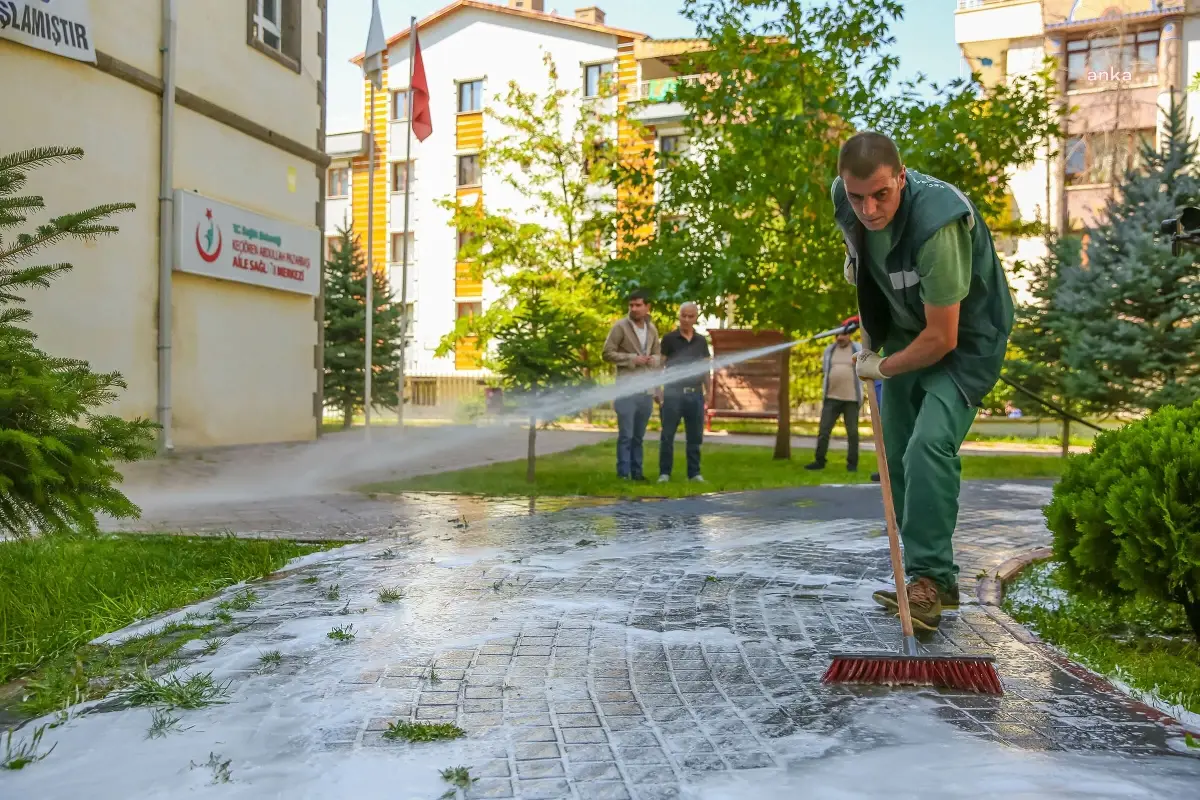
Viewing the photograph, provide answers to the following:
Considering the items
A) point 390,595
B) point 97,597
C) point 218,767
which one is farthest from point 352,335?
point 218,767

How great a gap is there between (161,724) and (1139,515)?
11.4ft

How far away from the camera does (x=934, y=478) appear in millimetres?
4652

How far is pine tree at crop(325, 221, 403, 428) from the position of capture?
27141 millimetres

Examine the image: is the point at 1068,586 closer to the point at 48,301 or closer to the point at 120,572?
the point at 120,572

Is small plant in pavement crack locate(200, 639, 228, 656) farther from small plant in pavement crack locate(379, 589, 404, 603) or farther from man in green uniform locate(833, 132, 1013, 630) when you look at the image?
man in green uniform locate(833, 132, 1013, 630)

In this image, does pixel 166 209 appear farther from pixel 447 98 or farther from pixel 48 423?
pixel 447 98

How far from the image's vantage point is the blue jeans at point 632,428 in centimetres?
1198

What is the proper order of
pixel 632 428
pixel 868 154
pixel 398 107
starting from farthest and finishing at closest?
pixel 398 107 → pixel 632 428 → pixel 868 154

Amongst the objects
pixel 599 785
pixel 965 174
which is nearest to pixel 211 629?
pixel 599 785

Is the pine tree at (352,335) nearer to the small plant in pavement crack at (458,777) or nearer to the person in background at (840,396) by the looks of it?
the person in background at (840,396)

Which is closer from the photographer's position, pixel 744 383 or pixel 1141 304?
pixel 1141 304

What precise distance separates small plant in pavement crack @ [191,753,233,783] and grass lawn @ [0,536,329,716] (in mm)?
747

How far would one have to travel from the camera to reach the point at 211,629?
4.41 meters

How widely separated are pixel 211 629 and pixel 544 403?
6.78 metres
